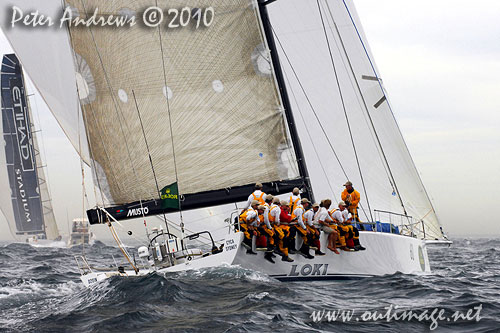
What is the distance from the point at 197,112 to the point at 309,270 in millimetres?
3954

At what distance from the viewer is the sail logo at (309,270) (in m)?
12.0

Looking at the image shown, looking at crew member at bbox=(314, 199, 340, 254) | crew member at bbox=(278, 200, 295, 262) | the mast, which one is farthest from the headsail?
crew member at bbox=(278, 200, 295, 262)

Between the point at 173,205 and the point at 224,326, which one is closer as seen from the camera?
the point at 224,326

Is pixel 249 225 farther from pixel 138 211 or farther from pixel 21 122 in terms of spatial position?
pixel 21 122

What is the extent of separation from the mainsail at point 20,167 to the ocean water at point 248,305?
2755 cm

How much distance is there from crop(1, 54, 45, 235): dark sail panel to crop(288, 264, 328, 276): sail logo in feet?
101

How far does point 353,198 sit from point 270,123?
7.42ft

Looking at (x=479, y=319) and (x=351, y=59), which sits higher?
(x=351, y=59)

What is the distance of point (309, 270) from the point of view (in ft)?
39.6

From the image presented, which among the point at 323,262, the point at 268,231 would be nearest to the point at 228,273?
the point at 268,231

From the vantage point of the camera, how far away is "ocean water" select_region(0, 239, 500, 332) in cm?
838

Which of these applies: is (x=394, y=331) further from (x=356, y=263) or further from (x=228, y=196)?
(x=228, y=196)

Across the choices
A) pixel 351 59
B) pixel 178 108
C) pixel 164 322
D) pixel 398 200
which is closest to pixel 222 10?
pixel 178 108

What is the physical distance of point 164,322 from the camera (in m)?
8.54
